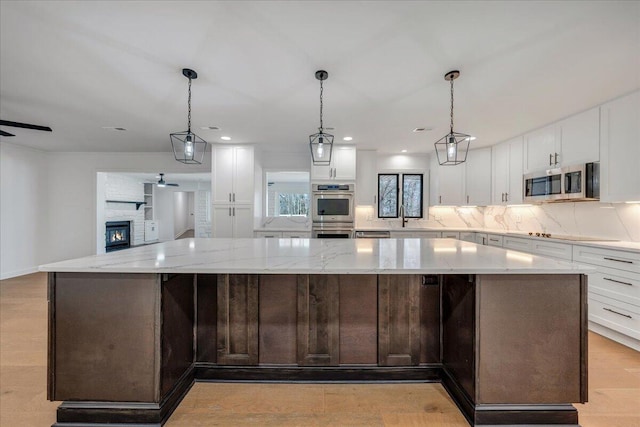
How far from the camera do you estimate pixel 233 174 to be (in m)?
4.57

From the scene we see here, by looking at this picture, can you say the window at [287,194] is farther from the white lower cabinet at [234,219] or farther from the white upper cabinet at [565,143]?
the white upper cabinet at [565,143]

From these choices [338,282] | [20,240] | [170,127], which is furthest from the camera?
[20,240]

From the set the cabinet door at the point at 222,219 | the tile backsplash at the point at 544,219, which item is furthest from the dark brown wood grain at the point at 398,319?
the cabinet door at the point at 222,219

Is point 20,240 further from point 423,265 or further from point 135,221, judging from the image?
point 423,265

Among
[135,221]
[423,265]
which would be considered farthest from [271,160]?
[135,221]

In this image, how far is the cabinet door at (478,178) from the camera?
4.60m

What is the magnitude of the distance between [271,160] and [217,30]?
11.0 feet

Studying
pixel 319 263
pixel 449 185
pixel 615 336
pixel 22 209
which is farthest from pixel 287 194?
pixel 22 209

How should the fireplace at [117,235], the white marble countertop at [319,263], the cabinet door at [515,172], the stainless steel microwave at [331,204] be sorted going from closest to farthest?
the white marble countertop at [319,263] → the cabinet door at [515,172] → the stainless steel microwave at [331,204] → the fireplace at [117,235]

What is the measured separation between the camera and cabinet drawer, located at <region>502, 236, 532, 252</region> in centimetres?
356

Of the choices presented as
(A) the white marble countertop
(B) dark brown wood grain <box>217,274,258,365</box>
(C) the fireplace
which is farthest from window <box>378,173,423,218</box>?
(C) the fireplace

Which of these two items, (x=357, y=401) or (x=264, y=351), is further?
(x=264, y=351)

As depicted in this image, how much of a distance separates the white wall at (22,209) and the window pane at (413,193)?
702 centimetres

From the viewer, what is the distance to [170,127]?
374cm
